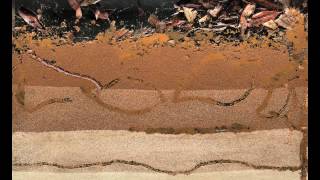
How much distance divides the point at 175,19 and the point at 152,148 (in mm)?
415

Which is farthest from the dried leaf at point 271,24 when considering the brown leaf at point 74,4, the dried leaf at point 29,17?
the dried leaf at point 29,17

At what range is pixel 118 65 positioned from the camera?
1661 millimetres

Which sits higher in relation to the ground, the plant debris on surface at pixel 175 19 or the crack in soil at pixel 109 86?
the plant debris on surface at pixel 175 19

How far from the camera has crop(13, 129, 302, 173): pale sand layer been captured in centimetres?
166

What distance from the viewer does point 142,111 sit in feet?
5.45

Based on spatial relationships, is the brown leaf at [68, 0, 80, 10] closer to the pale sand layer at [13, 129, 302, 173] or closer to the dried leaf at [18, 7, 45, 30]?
the dried leaf at [18, 7, 45, 30]

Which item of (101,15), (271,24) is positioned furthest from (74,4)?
(271,24)

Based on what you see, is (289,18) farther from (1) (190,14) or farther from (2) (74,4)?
(2) (74,4)

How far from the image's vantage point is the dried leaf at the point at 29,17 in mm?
1646

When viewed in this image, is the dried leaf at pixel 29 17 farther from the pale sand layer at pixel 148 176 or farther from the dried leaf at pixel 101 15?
the pale sand layer at pixel 148 176

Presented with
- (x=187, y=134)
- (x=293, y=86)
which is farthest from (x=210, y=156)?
(x=293, y=86)

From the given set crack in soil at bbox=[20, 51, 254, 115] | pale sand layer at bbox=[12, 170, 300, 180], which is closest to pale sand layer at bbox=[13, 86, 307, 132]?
crack in soil at bbox=[20, 51, 254, 115]

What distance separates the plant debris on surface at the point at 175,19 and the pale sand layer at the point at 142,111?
0.18 metres

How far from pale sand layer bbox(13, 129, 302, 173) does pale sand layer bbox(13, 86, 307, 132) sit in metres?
0.03
